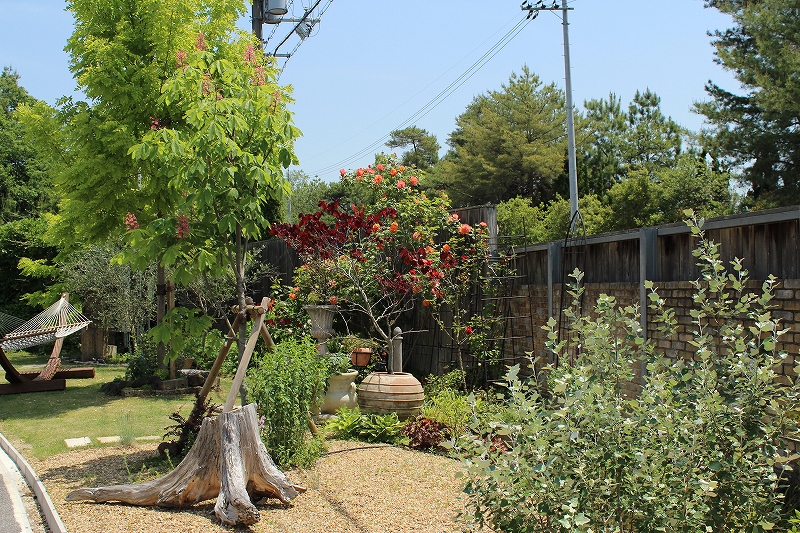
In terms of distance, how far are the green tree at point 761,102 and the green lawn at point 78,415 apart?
50.5 feet

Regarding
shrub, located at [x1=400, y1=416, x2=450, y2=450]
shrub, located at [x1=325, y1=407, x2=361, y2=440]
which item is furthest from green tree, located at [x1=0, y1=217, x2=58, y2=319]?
shrub, located at [x1=400, y1=416, x2=450, y2=450]

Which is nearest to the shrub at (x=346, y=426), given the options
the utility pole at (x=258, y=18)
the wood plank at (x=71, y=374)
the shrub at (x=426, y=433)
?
the shrub at (x=426, y=433)

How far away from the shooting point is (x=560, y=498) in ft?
9.84

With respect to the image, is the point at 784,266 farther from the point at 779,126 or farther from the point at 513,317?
the point at 779,126

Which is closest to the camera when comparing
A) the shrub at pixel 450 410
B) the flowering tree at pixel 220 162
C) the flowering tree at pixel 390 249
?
the flowering tree at pixel 220 162

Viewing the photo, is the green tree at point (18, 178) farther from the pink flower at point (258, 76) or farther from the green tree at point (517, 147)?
the pink flower at point (258, 76)

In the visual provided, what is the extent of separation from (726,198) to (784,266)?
21989mm

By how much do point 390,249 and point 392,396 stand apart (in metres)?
3.05

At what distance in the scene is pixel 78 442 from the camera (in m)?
7.44

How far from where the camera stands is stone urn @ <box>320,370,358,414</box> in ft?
27.8

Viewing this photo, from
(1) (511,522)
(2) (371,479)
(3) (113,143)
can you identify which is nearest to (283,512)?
(2) (371,479)

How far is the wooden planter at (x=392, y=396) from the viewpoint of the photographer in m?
7.40

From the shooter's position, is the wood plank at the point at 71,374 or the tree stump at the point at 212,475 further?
the wood plank at the point at 71,374

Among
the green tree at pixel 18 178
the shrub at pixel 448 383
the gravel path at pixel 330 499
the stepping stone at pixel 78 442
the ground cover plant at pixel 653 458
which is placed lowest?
the gravel path at pixel 330 499
